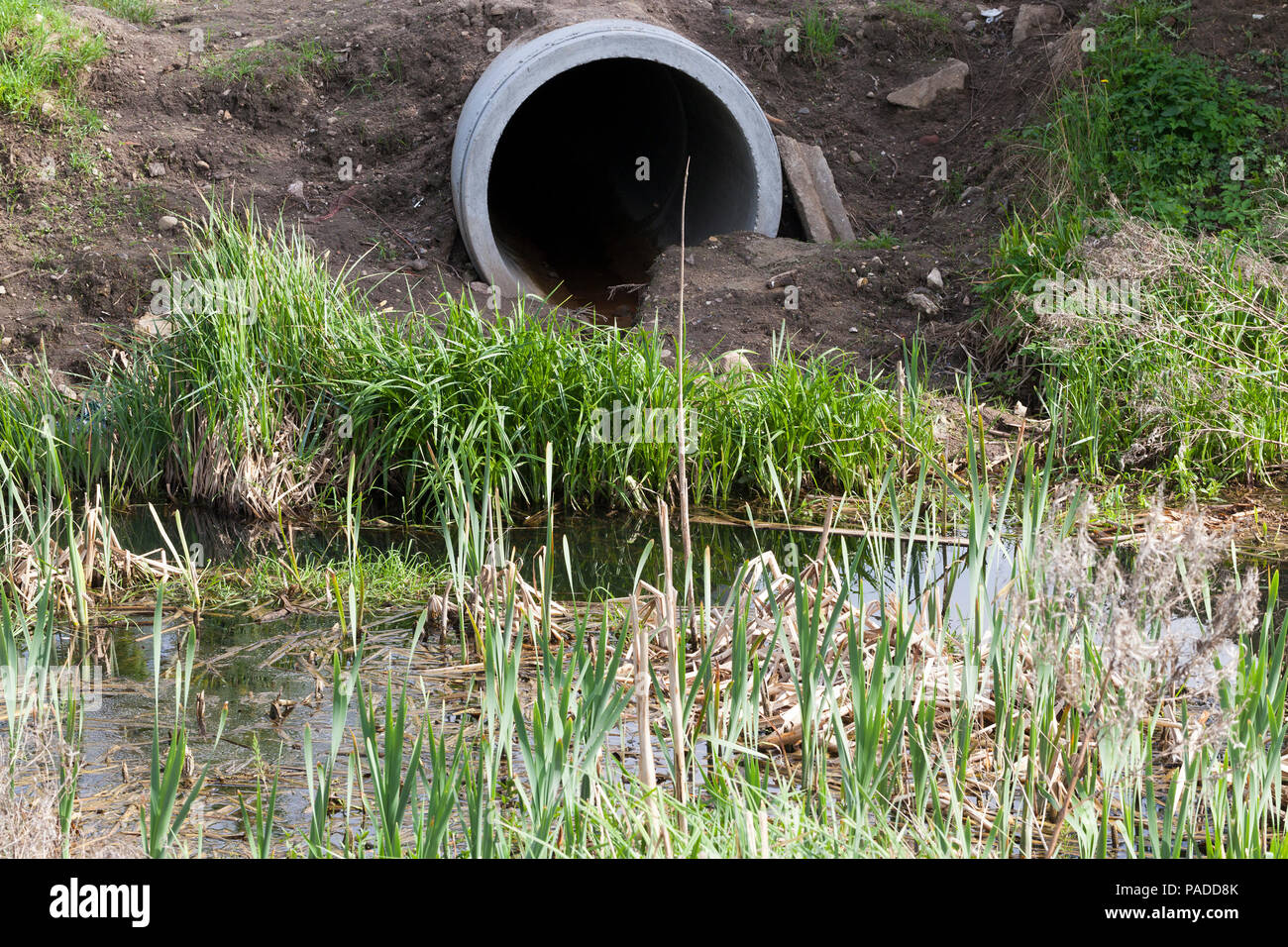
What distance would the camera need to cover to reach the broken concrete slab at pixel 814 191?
307 inches

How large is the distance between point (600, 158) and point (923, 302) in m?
3.68

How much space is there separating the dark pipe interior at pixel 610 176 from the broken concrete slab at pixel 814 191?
39cm

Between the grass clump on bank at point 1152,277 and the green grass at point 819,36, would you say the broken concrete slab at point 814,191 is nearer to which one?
the green grass at point 819,36

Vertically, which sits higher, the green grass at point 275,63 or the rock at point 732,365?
the green grass at point 275,63

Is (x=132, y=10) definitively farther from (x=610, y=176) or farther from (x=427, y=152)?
(x=610, y=176)

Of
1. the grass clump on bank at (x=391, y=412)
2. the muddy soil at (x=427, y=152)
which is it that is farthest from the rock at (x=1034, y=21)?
the grass clump on bank at (x=391, y=412)

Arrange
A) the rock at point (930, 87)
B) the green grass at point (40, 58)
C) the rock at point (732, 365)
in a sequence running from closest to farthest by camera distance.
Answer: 1. the rock at point (732, 365)
2. the green grass at point (40, 58)
3. the rock at point (930, 87)

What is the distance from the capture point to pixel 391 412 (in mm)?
4914

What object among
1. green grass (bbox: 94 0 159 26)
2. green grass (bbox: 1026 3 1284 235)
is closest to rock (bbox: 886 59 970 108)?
green grass (bbox: 1026 3 1284 235)

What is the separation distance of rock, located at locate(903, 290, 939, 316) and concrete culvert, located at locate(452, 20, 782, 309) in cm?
133

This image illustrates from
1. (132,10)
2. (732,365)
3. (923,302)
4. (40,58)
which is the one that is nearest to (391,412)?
(732,365)

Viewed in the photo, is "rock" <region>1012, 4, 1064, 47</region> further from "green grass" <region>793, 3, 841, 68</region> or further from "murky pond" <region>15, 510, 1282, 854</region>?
"murky pond" <region>15, 510, 1282, 854</region>

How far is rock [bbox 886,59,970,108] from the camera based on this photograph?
859cm
